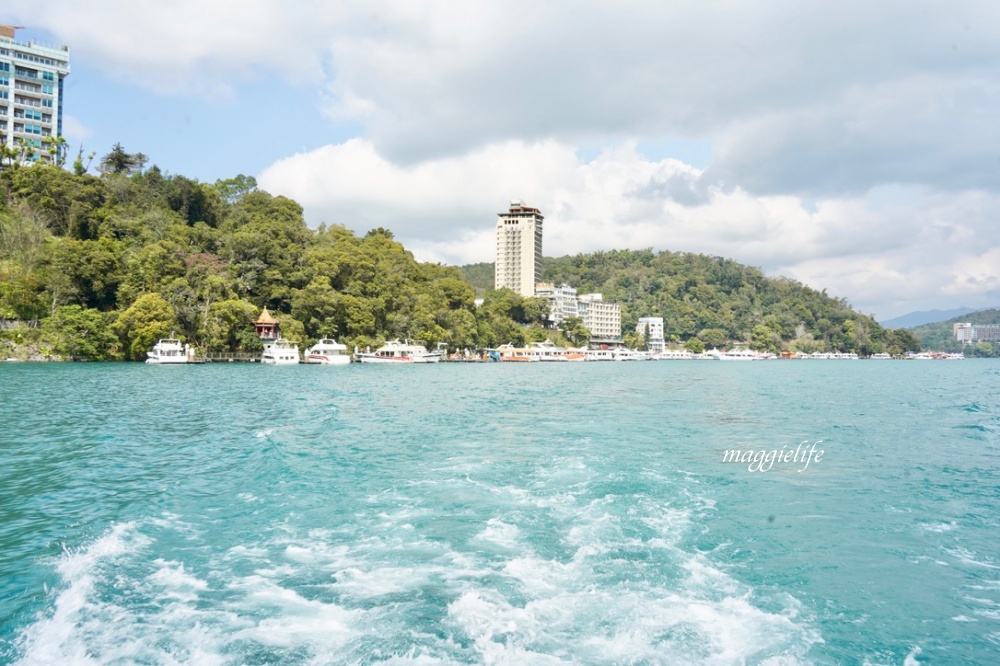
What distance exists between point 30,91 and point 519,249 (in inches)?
4424

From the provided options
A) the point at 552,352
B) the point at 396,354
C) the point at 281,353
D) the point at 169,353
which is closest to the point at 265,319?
the point at 281,353

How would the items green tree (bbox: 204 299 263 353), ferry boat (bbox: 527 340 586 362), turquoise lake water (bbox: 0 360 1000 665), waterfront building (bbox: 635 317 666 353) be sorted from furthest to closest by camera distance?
1. waterfront building (bbox: 635 317 666 353)
2. ferry boat (bbox: 527 340 586 362)
3. green tree (bbox: 204 299 263 353)
4. turquoise lake water (bbox: 0 360 1000 665)

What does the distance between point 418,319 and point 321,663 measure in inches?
3292

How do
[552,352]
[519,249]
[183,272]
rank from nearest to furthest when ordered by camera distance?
[183,272], [552,352], [519,249]

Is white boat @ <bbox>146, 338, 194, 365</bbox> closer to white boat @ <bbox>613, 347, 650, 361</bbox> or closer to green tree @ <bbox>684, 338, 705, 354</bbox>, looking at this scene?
white boat @ <bbox>613, 347, 650, 361</bbox>

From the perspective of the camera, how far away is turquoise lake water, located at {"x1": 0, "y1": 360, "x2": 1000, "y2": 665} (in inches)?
227

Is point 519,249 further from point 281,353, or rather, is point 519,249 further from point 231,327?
point 231,327

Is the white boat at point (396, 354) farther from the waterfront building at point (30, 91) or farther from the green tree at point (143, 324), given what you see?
the waterfront building at point (30, 91)

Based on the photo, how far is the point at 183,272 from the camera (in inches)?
2623

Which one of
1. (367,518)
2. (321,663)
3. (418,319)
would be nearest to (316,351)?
(418,319)

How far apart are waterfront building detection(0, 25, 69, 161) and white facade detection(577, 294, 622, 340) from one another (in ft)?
381

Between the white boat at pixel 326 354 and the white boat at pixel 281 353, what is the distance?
2251mm

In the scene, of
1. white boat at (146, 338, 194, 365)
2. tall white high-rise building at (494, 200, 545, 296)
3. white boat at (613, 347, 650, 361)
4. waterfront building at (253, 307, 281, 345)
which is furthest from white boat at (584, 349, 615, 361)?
white boat at (146, 338, 194, 365)

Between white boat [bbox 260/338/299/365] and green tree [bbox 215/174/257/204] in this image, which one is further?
green tree [bbox 215/174/257/204]
